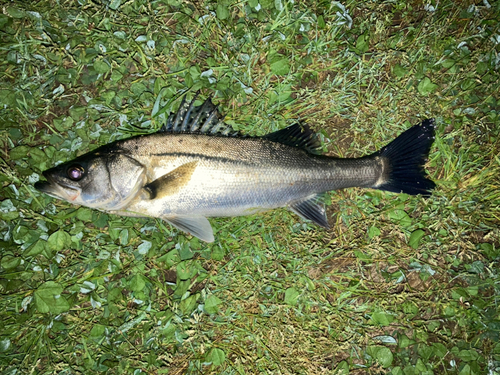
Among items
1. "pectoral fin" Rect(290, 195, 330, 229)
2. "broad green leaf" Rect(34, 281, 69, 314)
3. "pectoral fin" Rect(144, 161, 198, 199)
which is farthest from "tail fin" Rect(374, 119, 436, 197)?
"broad green leaf" Rect(34, 281, 69, 314)

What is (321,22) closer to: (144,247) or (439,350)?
(144,247)

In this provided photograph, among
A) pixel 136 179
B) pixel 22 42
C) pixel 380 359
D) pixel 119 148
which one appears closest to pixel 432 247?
pixel 380 359

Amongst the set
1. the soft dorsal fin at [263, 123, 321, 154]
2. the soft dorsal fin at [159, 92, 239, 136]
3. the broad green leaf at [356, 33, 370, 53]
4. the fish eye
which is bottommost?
the fish eye

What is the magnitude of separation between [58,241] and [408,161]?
3601 mm

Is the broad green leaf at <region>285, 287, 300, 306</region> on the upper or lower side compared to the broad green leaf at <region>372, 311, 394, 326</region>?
upper

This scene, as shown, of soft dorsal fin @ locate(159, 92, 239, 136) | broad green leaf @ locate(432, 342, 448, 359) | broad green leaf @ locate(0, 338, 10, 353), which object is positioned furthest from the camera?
broad green leaf @ locate(432, 342, 448, 359)

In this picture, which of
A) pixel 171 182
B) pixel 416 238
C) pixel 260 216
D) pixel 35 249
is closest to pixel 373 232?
pixel 416 238

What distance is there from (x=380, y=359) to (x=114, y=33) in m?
4.35

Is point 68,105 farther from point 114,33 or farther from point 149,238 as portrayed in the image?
point 149,238

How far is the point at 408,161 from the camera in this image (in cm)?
318

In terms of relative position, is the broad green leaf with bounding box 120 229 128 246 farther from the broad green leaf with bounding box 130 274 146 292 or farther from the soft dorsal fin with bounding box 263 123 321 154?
the soft dorsal fin with bounding box 263 123 321 154

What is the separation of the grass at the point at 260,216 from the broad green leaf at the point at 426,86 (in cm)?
1

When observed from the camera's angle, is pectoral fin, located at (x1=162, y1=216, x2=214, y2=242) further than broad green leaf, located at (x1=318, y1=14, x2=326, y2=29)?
No

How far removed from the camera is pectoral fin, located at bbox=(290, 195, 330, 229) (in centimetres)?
316
